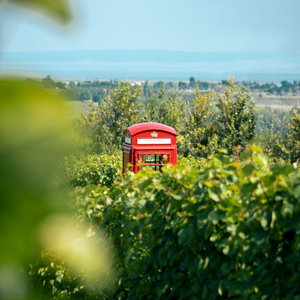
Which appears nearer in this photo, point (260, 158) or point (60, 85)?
point (60, 85)

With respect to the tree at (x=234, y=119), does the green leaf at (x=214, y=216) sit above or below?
above

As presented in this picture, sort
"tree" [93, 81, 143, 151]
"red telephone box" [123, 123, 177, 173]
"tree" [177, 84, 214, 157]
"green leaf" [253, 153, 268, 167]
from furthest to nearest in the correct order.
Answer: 1. "tree" [93, 81, 143, 151]
2. "tree" [177, 84, 214, 157]
3. "red telephone box" [123, 123, 177, 173]
4. "green leaf" [253, 153, 268, 167]

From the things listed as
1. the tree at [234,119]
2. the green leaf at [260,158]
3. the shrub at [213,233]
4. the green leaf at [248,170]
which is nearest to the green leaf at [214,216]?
the shrub at [213,233]

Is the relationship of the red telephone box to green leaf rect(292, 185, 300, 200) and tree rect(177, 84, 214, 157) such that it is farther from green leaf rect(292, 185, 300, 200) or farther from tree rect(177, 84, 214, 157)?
tree rect(177, 84, 214, 157)

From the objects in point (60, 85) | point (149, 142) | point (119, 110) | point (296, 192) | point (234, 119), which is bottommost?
point (234, 119)

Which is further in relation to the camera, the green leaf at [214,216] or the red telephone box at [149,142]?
the red telephone box at [149,142]

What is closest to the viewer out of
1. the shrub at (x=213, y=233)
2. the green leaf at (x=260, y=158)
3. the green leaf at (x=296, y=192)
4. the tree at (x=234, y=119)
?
the green leaf at (x=296, y=192)

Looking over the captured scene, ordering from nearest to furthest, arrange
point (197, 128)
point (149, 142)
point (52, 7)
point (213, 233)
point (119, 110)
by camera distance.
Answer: point (52, 7), point (213, 233), point (149, 142), point (119, 110), point (197, 128)

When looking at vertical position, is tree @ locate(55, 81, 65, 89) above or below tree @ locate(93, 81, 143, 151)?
above

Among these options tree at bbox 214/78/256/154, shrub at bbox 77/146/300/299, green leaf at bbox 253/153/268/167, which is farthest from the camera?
tree at bbox 214/78/256/154

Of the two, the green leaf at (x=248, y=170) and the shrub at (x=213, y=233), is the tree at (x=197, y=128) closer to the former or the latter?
the shrub at (x=213, y=233)

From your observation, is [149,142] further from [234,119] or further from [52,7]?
[234,119]

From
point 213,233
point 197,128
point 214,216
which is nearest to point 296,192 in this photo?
point 214,216

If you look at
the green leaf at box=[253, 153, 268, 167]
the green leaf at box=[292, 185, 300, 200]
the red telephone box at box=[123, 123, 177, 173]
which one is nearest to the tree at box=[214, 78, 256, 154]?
the red telephone box at box=[123, 123, 177, 173]
